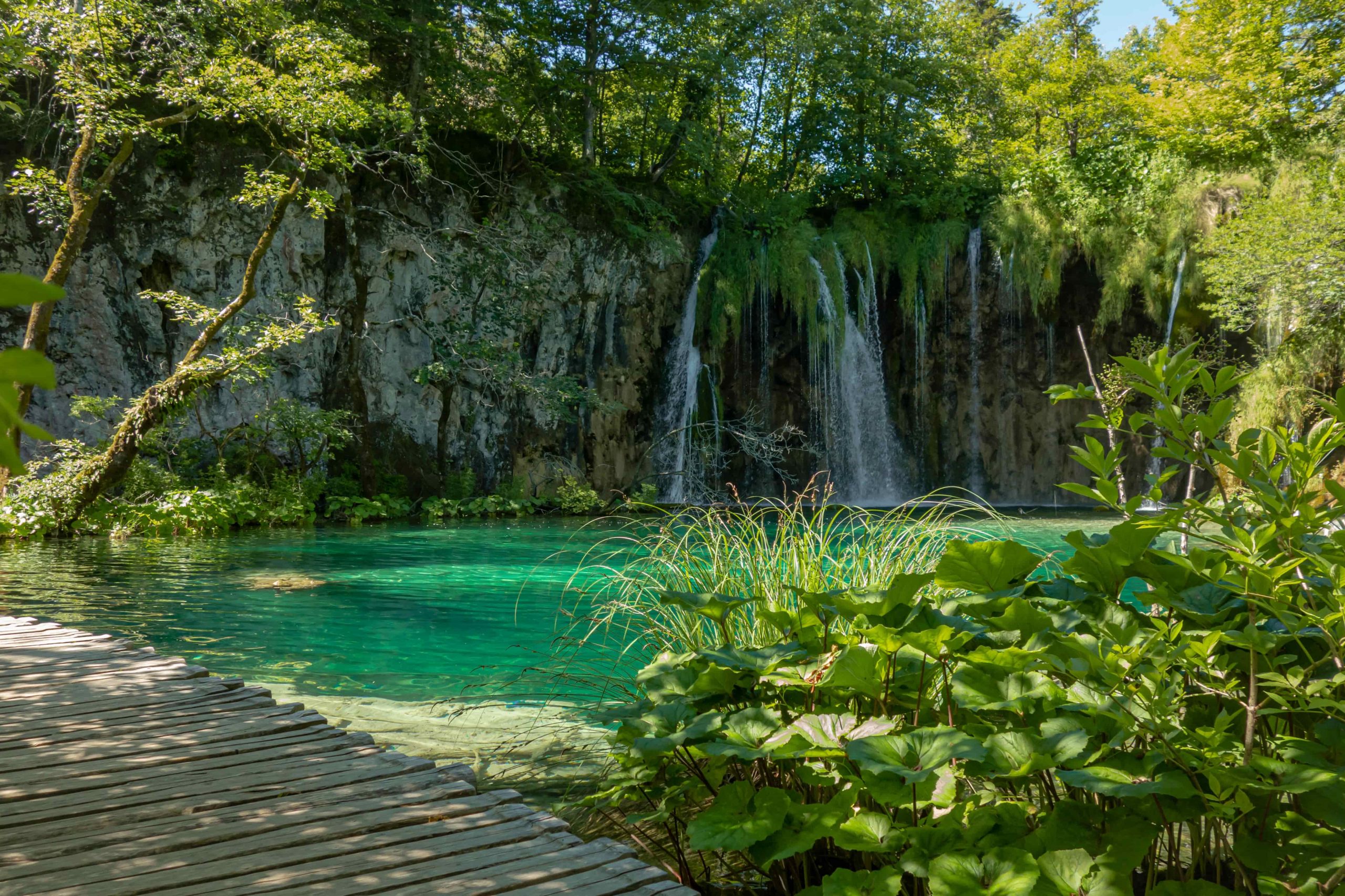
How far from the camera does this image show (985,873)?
161 centimetres

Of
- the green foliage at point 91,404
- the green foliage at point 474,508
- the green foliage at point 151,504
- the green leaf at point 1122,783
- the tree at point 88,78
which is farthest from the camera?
the green foliage at point 474,508

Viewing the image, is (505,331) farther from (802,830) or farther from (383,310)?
(802,830)

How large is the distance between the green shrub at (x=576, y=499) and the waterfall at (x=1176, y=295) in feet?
34.3

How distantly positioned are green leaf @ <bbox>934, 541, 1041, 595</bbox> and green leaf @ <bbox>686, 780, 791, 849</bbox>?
0.60m

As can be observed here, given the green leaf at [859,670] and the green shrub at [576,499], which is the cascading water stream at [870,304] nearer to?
the green shrub at [576,499]

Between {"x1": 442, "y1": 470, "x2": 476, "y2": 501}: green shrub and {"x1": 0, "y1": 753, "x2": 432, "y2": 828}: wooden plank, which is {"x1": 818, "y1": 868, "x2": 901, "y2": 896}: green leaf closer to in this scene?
{"x1": 0, "y1": 753, "x2": 432, "y2": 828}: wooden plank

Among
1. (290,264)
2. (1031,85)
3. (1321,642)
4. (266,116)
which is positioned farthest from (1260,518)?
(1031,85)

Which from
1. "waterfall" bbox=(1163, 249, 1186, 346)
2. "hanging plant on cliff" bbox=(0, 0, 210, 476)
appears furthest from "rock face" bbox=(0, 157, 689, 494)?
"waterfall" bbox=(1163, 249, 1186, 346)

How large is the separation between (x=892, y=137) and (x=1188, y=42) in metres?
6.02

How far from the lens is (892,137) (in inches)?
831

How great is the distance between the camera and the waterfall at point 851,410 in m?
18.2

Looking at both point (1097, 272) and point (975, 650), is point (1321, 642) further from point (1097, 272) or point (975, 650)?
point (1097, 272)

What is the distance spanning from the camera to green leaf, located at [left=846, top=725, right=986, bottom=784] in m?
1.61

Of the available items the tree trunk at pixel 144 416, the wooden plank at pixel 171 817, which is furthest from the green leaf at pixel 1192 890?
the tree trunk at pixel 144 416
